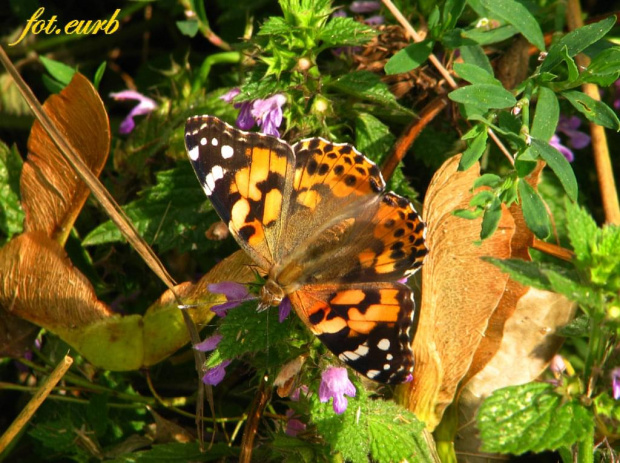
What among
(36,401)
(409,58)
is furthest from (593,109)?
(36,401)

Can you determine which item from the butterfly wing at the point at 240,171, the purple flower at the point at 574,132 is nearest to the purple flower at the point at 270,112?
the butterfly wing at the point at 240,171

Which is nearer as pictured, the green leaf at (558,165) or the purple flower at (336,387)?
the purple flower at (336,387)

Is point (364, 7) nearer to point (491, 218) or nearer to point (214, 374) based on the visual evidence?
point (491, 218)

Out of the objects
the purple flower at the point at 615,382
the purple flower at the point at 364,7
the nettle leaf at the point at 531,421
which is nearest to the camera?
the nettle leaf at the point at 531,421

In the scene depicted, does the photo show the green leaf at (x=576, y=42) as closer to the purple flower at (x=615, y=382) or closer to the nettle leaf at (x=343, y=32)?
the nettle leaf at (x=343, y=32)

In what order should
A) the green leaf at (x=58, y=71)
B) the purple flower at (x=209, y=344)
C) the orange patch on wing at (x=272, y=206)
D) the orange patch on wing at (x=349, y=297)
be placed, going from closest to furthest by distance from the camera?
the orange patch on wing at (x=349, y=297), the purple flower at (x=209, y=344), the orange patch on wing at (x=272, y=206), the green leaf at (x=58, y=71)
